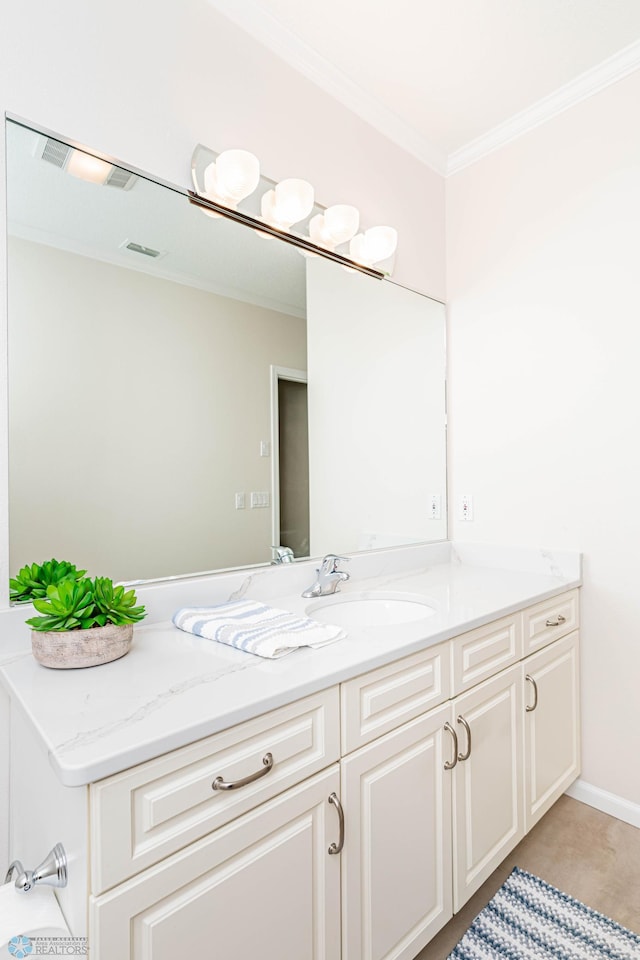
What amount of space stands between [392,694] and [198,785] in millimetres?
484

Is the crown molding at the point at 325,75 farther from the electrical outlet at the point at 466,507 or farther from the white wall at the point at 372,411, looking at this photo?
the electrical outlet at the point at 466,507

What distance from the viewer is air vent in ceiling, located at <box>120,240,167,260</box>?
136 centimetres

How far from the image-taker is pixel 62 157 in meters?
1.22

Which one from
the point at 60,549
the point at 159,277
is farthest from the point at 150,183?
the point at 60,549

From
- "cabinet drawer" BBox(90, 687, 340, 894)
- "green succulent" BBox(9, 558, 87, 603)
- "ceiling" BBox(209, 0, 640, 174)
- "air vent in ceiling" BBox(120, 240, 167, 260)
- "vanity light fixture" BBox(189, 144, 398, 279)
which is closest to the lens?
"cabinet drawer" BBox(90, 687, 340, 894)

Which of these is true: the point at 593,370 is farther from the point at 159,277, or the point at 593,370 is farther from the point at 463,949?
the point at 463,949

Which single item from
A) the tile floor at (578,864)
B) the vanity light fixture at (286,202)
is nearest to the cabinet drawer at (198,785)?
the tile floor at (578,864)

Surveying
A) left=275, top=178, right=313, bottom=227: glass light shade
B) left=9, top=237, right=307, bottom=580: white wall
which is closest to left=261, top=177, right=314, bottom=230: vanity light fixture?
left=275, top=178, right=313, bottom=227: glass light shade

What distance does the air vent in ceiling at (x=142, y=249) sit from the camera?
1.36 metres

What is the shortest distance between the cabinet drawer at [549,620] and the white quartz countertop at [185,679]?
6 centimetres

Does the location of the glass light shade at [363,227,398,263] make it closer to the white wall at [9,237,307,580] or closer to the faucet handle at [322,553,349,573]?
the white wall at [9,237,307,580]

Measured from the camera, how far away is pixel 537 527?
6.63 ft

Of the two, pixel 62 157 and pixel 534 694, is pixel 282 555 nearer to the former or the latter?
pixel 534 694

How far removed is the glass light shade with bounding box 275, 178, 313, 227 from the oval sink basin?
123cm
